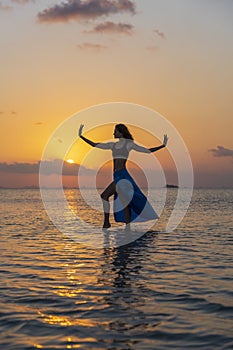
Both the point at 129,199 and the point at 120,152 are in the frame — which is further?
the point at 129,199

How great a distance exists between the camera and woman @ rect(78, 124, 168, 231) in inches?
590

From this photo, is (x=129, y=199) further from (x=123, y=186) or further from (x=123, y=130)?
(x=123, y=130)

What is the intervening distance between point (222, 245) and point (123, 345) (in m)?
8.20

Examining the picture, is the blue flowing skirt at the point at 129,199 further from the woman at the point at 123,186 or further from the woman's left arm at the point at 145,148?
the woman's left arm at the point at 145,148

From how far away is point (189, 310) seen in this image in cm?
591

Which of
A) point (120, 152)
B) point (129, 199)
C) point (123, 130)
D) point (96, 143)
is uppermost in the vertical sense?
point (123, 130)

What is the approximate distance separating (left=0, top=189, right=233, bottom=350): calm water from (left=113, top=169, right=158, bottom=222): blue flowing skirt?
3873mm

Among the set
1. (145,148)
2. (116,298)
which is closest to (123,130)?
(145,148)

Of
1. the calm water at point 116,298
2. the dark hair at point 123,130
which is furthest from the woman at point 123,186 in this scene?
the calm water at point 116,298

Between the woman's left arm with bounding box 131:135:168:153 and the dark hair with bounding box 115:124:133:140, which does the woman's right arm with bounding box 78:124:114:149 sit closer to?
the dark hair with bounding box 115:124:133:140

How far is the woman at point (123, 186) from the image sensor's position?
15.0 meters

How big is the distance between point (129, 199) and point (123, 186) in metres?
0.47

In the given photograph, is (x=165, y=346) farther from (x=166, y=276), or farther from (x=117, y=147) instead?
(x=117, y=147)

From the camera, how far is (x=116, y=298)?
21.2 ft
